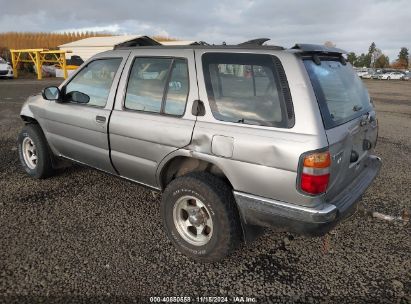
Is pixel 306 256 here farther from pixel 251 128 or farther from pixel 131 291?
pixel 131 291

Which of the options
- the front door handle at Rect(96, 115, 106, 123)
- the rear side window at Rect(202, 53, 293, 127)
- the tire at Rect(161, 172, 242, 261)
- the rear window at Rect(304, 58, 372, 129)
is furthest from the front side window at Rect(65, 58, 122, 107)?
the rear window at Rect(304, 58, 372, 129)

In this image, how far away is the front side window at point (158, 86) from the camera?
3.03 meters

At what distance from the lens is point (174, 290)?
262 centimetres

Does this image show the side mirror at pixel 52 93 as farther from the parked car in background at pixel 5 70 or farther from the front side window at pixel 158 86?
the parked car in background at pixel 5 70

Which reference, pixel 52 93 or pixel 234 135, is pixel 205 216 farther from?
pixel 52 93

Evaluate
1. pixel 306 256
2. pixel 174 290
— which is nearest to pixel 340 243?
pixel 306 256

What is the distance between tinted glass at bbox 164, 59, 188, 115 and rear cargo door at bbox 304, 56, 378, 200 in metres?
1.01

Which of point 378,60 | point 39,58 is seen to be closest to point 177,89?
point 39,58

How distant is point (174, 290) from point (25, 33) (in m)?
48.0

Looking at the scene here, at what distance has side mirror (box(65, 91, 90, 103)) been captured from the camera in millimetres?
3789

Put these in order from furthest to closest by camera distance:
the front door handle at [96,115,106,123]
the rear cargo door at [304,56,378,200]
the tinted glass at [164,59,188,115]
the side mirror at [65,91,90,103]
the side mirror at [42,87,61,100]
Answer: the side mirror at [42,87,61,100]
the side mirror at [65,91,90,103]
the front door handle at [96,115,106,123]
the tinted glass at [164,59,188,115]
the rear cargo door at [304,56,378,200]

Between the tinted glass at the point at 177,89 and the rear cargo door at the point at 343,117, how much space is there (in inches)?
39.8

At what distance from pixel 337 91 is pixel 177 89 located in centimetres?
132

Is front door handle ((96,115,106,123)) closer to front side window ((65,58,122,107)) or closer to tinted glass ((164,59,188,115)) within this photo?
front side window ((65,58,122,107))
